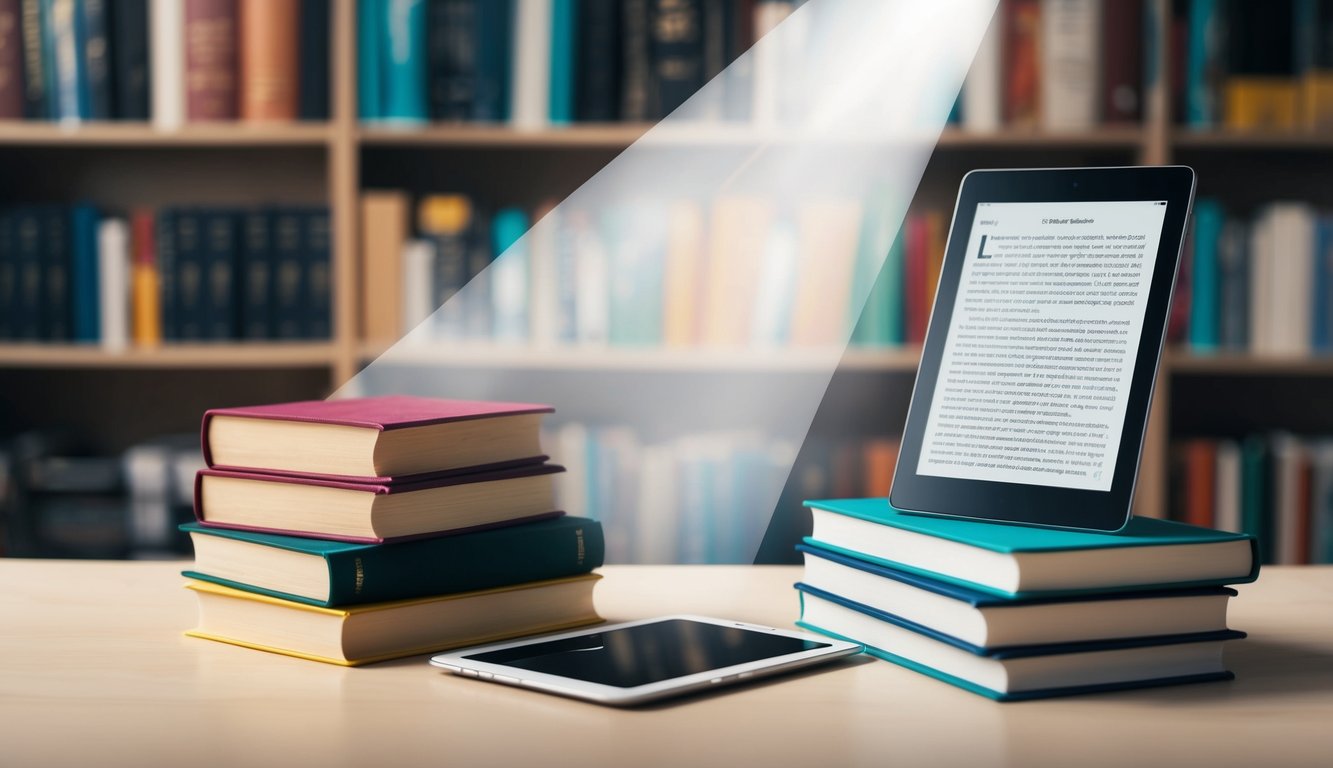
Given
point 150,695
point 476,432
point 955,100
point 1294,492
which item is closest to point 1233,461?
point 1294,492

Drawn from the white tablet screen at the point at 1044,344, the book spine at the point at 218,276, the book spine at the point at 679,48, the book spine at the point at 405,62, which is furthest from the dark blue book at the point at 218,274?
the white tablet screen at the point at 1044,344

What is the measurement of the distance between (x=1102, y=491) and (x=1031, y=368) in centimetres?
9

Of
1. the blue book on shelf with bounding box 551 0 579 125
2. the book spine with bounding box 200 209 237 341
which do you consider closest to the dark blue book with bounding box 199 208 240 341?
the book spine with bounding box 200 209 237 341

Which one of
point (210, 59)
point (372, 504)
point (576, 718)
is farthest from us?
point (210, 59)

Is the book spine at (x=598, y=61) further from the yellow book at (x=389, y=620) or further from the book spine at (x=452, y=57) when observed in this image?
the yellow book at (x=389, y=620)

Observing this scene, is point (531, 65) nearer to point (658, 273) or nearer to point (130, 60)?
point (658, 273)

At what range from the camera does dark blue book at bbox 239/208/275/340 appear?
7.34 ft

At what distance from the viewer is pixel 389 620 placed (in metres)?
0.72

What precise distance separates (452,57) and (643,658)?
5.63 ft

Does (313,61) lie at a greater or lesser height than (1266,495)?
greater

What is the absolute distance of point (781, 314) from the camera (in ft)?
7.36

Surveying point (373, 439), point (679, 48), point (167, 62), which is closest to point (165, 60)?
point (167, 62)

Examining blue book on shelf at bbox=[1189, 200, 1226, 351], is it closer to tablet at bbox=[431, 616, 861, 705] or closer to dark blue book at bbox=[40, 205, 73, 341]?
tablet at bbox=[431, 616, 861, 705]

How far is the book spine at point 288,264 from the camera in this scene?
224 centimetres
